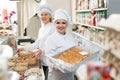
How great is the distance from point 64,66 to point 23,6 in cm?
702

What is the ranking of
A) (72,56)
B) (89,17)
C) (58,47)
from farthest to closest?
(89,17) → (58,47) → (72,56)

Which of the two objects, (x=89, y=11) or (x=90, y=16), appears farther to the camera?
(x=89, y=11)

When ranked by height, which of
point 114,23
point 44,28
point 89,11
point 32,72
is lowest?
point 32,72

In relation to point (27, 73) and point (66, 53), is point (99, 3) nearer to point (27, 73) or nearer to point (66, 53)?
point (66, 53)

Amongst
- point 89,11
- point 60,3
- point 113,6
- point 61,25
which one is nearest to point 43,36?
point 61,25

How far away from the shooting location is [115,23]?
0.83 metres

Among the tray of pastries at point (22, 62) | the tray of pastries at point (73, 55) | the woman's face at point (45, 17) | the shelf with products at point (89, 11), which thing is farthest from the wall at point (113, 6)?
the tray of pastries at point (22, 62)

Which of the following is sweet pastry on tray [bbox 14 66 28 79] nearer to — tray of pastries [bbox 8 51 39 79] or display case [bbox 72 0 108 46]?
tray of pastries [bbox 8 51 39 79]

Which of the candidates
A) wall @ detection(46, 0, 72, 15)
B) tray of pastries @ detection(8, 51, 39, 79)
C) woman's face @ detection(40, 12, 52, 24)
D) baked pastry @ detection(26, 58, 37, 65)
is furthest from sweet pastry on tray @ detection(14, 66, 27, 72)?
wall @ detection(46, 0, 72, 15)

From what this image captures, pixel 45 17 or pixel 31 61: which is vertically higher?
pixel 45 17

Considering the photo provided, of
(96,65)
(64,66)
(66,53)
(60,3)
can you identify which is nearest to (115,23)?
(96,65)

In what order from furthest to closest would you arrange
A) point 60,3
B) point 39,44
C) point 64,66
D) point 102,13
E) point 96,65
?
point 60,3
point 102,13
point 39,44
point 64,66
point 96,65

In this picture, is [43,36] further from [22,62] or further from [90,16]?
[90,16]

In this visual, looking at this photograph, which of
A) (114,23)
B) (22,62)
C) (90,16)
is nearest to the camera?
(114,23)
